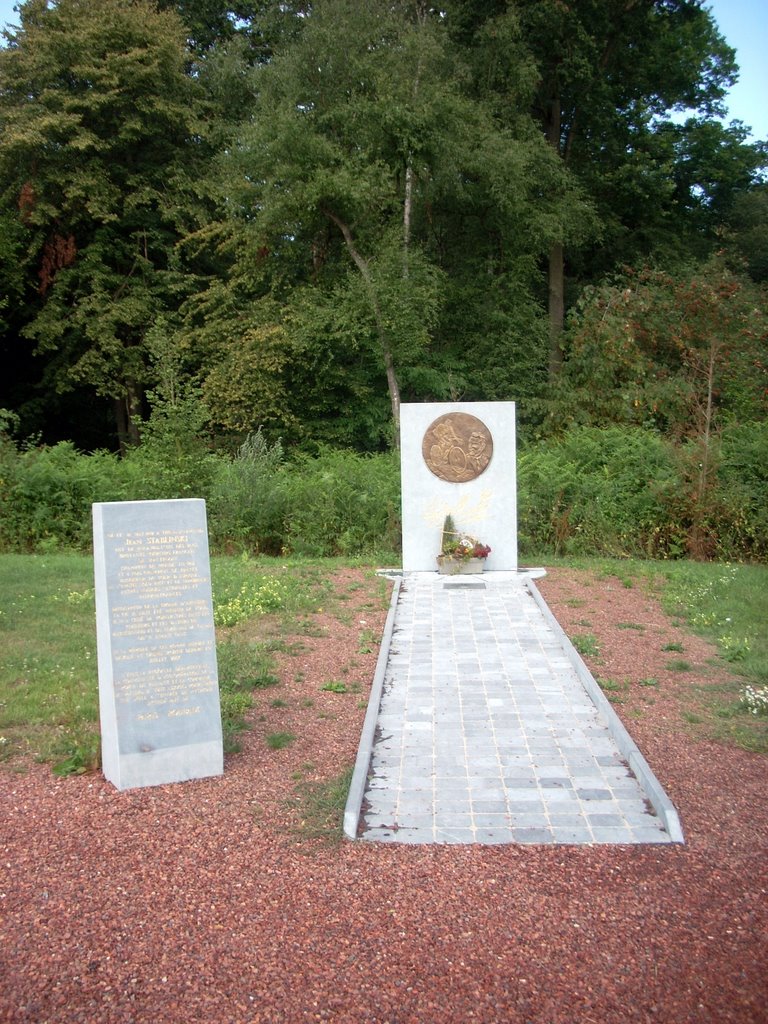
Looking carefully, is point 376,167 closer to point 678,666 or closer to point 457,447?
point 457,447

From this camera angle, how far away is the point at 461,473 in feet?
39.3

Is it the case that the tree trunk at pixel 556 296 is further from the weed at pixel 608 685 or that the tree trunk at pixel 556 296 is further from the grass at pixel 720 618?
the weed at pixel 608 685

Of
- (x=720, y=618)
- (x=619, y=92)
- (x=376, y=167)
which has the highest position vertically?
(x=619, y=92)

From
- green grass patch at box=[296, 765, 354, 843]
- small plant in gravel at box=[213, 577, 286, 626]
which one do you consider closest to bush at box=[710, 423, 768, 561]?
small plant in gravel at box=[213, 577, 286, 626]

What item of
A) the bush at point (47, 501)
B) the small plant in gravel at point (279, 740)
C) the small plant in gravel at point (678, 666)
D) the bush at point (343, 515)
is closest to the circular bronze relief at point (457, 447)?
the bush at point (343, 515)

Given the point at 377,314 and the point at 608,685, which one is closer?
the point at 608,685

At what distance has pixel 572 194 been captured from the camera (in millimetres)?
23344

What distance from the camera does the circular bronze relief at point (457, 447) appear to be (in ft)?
39.1

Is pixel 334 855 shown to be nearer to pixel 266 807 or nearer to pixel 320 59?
pixel 266 807

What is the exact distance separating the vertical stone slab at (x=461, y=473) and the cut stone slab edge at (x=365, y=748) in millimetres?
3474

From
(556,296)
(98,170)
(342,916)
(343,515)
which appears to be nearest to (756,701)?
(342,916)

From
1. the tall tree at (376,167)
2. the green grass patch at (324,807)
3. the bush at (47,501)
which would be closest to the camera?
the green grass patch at (324,807)

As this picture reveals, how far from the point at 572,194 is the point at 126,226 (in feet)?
39.6

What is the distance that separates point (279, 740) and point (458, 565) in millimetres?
6146
